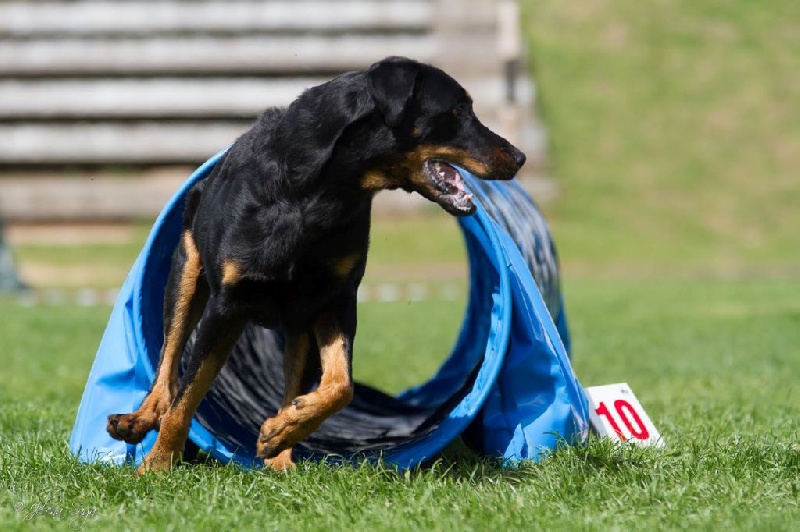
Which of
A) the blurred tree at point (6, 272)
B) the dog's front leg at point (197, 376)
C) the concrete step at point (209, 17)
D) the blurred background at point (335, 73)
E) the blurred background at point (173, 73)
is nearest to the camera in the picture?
the dog's front leg at point (197, 376)

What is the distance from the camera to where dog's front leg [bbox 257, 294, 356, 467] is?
14.2 ft

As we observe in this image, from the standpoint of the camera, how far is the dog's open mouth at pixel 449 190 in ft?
14.3

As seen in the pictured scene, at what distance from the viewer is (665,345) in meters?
11.2

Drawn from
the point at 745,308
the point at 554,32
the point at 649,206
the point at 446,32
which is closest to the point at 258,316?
the point at 745,308

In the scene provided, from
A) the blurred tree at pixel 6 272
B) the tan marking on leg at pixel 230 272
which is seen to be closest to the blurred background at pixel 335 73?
the blurred tree at pixel 6 272

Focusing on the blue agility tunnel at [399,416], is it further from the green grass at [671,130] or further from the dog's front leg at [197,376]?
the green grass at [671,130]

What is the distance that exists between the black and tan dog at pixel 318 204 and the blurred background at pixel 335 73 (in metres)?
22.4

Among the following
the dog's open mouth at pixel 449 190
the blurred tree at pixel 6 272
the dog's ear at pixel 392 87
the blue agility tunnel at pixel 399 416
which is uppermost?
the dog's ear at pixel 392 87

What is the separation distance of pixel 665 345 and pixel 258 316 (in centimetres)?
739

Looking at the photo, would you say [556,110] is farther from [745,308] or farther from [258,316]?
[258,316]

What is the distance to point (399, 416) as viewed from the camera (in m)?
6.11

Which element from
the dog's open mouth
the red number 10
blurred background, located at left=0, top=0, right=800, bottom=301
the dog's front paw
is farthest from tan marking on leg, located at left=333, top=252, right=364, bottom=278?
blurred background, located at left=0, top=0, right=800, bottom=301

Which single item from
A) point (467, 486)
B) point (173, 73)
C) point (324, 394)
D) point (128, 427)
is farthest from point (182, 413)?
point (173, 73)

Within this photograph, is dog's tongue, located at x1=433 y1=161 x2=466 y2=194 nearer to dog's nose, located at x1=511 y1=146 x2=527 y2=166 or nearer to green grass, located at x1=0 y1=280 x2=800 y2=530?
dog's nose, located at x1=511 y1=146 x2=527 y2=166
